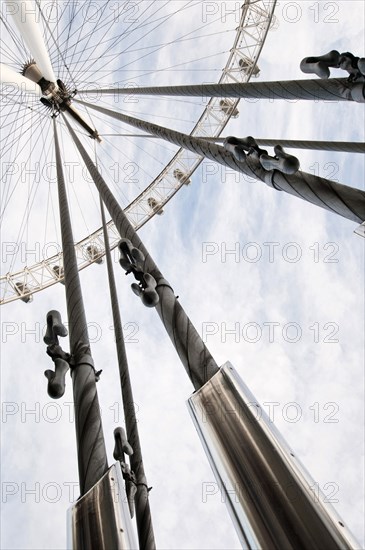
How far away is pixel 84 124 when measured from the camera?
20906mm

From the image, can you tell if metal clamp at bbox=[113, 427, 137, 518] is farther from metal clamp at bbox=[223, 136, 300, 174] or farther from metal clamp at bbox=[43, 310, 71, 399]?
metal clamp at bbox=[223, 136, 300, 174]

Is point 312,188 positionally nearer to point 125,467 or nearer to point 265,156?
point 265,156

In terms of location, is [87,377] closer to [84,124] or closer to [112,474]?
[112,474]

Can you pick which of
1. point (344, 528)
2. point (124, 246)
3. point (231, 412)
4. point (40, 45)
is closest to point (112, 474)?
point (231, 412)

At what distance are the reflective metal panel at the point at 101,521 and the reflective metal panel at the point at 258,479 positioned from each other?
0.89m

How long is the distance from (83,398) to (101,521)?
6.66 feet

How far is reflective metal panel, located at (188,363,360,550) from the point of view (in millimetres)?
2807

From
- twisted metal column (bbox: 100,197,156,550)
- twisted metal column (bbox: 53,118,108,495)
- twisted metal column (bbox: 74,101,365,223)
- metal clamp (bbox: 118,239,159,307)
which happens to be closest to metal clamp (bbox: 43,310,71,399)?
twisted metal column (bbox: 53,118,108,495)

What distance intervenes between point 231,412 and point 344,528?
1.14 meters

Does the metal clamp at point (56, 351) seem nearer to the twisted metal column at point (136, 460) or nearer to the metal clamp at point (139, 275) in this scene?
the metal clamp at point (139, 275)

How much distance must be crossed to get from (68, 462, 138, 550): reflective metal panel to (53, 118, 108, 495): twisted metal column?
0.60m

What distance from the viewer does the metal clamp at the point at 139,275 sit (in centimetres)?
555

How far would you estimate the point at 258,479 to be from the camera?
10.3 feet

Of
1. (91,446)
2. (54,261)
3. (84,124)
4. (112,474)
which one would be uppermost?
(54,261)
